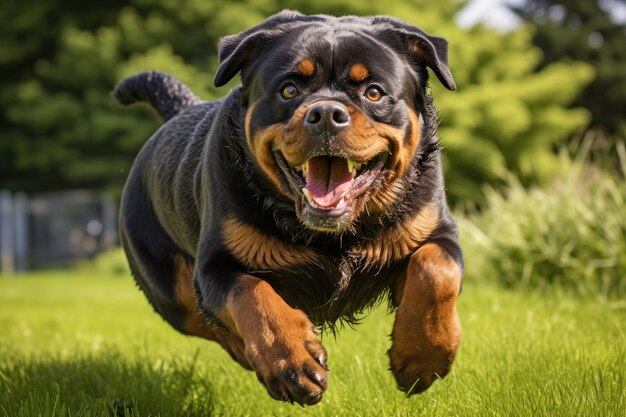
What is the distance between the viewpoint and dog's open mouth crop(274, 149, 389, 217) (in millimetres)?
3047

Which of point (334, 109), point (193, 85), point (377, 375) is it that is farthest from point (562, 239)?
point (193, 85)

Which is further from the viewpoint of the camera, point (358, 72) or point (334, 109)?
point (358, 72)

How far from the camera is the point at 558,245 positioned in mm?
7773

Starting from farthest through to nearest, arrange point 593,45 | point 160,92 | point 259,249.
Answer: point 593,45 < point 160,92 < point 259,249

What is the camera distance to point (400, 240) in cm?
326

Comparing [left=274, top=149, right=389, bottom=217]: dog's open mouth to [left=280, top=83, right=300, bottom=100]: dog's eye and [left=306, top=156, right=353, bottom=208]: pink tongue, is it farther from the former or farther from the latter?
[left=280, top=83, right=300, bottom=100]: dog's eye

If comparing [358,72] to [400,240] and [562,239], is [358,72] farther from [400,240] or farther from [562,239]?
[562,239]

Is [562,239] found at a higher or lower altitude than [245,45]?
lower

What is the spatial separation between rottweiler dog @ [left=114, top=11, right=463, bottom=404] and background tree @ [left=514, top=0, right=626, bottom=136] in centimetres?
3055

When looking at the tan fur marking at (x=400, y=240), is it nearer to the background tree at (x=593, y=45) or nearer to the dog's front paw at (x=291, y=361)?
the dog's front paw at (x=291, y=361)

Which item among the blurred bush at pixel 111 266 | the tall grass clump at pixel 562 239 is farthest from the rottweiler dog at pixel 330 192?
the blurred bush at pixel 111 266

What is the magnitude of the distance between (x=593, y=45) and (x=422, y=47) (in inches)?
1284

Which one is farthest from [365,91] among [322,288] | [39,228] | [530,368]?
[39,228]

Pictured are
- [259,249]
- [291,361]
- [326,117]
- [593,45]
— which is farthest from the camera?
[593,45]
